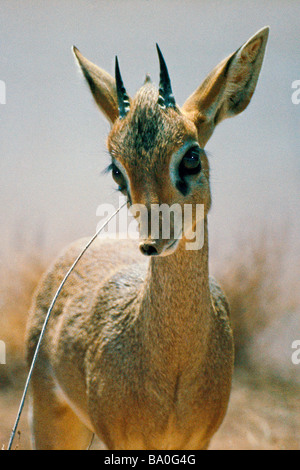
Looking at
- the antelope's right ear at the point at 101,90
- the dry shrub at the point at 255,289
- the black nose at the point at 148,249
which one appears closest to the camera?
the black nose at the point at 148,249

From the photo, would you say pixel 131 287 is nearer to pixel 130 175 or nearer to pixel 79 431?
pixel 130 175

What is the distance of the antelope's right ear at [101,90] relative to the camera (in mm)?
1996

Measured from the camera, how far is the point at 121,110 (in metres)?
1.79

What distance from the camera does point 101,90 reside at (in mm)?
1999

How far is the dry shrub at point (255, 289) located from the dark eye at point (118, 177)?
8.75 ft

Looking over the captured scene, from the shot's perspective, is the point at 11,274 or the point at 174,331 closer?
the point at 174,331

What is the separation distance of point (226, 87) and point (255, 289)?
2.93m

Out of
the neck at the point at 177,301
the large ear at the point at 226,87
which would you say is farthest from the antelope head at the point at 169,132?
the neck at the point at 177,301

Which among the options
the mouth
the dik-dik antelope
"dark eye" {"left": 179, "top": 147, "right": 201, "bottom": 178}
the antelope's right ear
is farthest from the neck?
the antelope's right ear

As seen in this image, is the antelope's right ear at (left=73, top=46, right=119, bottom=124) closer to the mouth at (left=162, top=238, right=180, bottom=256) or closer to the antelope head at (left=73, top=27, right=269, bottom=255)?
the antelope head at (left=73, top=27, right=269, bottom=255)

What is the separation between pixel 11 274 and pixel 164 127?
Result: 318cm

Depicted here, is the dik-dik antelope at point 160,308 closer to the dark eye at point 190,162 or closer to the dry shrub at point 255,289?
the dark eye at point 190,162
